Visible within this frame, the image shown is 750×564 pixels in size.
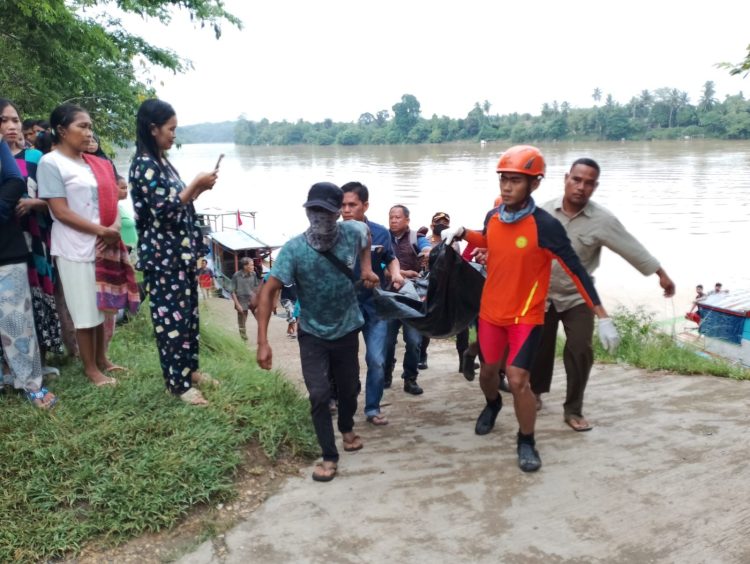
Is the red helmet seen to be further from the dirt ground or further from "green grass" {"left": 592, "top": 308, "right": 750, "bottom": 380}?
"green grass" {"left": 592, "top": 308, "right": 750, "bottom": 380}

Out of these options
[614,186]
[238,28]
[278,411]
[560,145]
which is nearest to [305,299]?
[278,411]

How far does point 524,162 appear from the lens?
3.38 m

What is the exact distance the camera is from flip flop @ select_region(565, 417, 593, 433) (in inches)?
162

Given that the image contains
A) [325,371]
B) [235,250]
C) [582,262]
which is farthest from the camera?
[235,250]

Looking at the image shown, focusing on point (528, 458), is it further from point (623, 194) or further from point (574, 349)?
point (623, 194)

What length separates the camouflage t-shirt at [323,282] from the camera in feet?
10.9

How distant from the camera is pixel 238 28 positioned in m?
10.8

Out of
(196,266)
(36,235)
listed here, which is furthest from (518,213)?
(36,235)

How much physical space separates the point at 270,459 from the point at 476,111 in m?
96.0

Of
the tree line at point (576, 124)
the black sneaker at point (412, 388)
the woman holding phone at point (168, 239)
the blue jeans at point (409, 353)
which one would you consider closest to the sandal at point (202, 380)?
the woman holding phone at point (168, 239)

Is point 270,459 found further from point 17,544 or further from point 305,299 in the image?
point 17,544

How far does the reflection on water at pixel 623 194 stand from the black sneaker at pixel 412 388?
7.80 meters

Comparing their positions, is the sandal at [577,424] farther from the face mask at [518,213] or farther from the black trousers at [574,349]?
the face mask at [518,213]

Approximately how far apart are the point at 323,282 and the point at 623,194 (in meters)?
38.6
